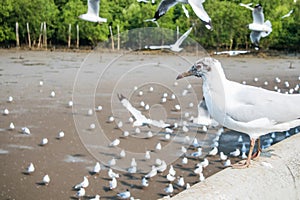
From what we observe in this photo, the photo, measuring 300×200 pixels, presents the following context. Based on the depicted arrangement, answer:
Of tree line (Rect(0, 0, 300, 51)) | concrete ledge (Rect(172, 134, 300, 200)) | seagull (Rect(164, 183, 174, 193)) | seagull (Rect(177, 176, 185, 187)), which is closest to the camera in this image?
concrete ledge (Rect(172, 134, 300, 200))

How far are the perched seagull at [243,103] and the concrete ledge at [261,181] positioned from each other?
9 cm

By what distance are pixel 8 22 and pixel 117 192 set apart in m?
13.4

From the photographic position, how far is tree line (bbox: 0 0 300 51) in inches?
541

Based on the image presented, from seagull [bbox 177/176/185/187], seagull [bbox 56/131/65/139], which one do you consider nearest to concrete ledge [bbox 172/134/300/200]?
seagull [bbox 177/176/185/187]

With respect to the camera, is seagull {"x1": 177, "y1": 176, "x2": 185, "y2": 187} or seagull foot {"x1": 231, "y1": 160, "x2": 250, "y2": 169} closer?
seagull foot {"x1": 231, "y1": 160, "x2": 250, "y2": 169}

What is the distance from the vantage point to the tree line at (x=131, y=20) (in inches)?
541

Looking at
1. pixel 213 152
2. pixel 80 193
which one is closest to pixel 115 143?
pixel 213 152

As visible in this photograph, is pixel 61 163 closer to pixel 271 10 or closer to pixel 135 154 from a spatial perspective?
pixel 135 154

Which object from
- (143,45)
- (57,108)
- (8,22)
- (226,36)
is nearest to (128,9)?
(226,36)

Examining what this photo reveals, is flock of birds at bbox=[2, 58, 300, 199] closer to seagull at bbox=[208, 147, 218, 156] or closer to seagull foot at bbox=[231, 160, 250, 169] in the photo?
seagull at bbox=[208, 147, 218, 156]

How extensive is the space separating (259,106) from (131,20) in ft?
40.6

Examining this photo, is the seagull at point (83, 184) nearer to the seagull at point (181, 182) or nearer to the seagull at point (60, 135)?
the seagull at point (181, 182)

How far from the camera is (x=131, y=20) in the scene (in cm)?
1398

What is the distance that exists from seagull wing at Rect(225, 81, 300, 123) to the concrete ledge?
18 cm
